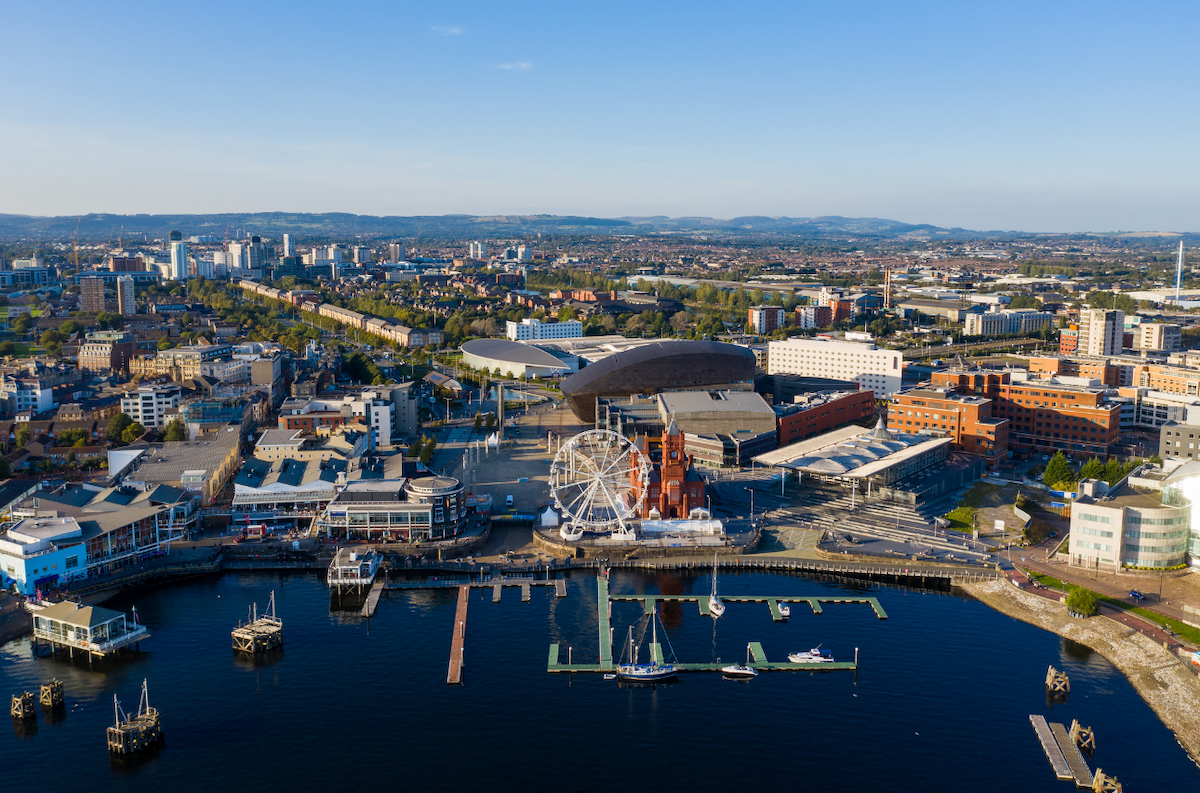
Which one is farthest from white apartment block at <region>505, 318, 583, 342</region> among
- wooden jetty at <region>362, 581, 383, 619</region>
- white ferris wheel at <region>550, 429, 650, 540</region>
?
wooden jetty at <region>362, 581, 383, 619</region>

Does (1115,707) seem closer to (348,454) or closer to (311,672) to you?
(311,672)

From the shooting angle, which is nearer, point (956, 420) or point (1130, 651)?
point (1130, 651)

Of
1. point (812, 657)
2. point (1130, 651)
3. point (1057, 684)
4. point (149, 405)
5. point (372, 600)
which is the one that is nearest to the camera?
point (1057, 684)

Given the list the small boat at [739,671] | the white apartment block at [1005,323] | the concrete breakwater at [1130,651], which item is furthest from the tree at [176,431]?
the white apartment block at [1005,323]

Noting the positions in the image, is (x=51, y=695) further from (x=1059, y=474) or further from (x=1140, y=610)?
(x=1059, y=474)

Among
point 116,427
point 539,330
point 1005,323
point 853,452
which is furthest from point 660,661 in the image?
point 1005,323

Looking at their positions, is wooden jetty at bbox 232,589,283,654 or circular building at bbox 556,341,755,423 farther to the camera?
circular building at bbox 556,341,755,423

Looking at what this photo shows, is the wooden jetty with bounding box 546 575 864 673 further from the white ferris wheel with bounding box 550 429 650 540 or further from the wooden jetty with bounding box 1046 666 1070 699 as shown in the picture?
the white ferris wheel with bounding box 550 429 650 540

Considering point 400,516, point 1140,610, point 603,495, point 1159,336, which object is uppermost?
point 1159,336
